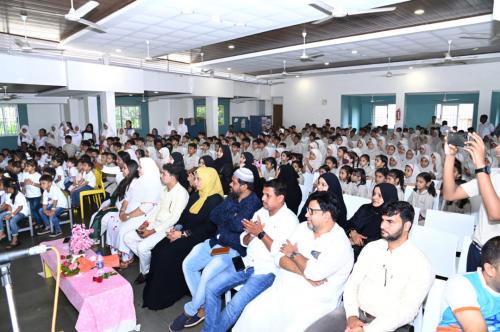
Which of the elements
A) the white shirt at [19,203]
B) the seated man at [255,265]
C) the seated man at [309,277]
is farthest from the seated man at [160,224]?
the white shirt at [19,203]

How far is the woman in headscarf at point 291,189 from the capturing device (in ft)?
16.1

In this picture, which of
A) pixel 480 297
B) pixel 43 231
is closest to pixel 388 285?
pixel 480 297

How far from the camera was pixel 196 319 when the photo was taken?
3.27 m

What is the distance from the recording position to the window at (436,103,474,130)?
50.1 feet

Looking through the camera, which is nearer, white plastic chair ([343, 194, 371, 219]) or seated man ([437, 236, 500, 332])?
seated man ([437, 236, 500, 332])

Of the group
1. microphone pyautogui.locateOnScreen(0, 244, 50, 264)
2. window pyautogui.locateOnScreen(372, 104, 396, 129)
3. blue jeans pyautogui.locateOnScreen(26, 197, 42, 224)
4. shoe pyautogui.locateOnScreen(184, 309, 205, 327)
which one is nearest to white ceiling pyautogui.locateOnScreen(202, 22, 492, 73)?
window pyautogui.locateOnScreen(372, 104, 396, 129)

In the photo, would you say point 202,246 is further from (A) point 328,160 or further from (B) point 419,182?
(A) point 328,160

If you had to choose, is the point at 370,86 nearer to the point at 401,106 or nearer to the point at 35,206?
the point at 401,106

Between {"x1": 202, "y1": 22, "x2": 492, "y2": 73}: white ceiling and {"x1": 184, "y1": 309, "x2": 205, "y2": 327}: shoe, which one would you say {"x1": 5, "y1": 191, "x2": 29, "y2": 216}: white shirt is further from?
{"x1": 202, "y1": 22, "x2": 492, "y2": 73}: white ceiling

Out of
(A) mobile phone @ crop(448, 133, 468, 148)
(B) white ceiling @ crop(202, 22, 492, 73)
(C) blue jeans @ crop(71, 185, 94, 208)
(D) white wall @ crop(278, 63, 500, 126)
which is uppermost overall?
(B) white ceiling @ crop(202, 22, 492, 73)

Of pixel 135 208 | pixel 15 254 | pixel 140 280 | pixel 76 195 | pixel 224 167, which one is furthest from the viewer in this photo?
pixel 76 195

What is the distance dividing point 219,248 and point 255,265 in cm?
50

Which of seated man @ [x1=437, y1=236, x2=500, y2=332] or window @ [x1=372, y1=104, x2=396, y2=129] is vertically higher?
window @ [x1=372, y1=104, x2=396, y2=129]

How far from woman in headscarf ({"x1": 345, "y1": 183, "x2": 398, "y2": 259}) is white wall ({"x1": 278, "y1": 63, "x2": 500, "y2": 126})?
10.8 meters
